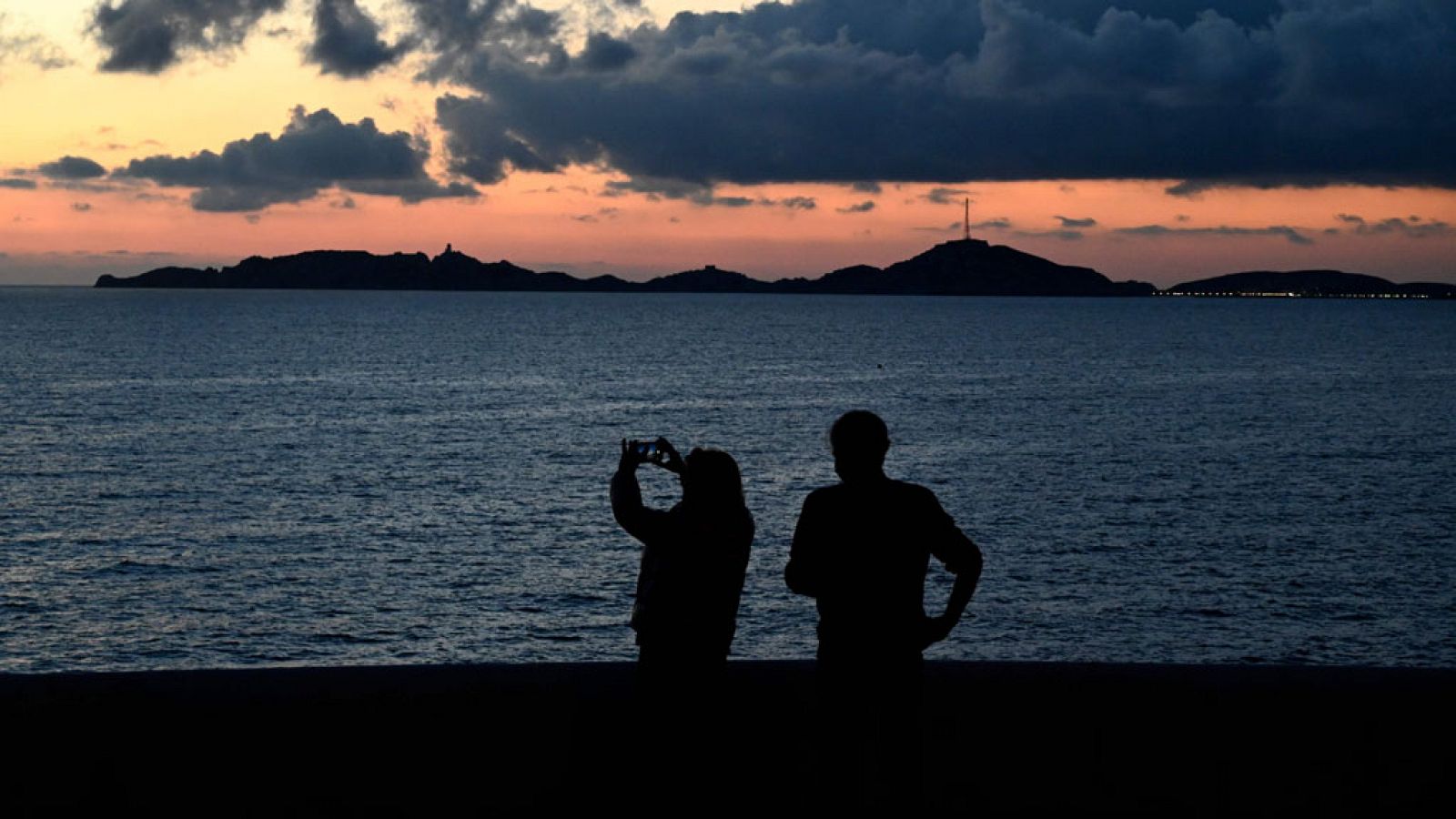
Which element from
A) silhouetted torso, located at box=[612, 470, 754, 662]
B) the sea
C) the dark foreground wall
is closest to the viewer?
the dark foreground wall

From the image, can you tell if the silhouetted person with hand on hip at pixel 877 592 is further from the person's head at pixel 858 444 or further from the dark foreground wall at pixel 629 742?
the dark foreground wall at pixel 629 742

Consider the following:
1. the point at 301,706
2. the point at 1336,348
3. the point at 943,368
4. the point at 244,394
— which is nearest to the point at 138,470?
the point at 244,394

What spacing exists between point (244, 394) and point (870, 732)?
270 ft

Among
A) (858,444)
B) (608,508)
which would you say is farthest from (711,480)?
(608,508)

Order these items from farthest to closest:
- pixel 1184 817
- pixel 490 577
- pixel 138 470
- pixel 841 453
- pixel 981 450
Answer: pixel 981 450 → pixel 138 470 → pixel 490 577 → pixel 1184 817 → pixel 841 453

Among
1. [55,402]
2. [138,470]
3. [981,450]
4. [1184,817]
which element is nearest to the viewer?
[1184,817]

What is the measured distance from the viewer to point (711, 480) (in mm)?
4980

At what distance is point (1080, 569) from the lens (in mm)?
35562

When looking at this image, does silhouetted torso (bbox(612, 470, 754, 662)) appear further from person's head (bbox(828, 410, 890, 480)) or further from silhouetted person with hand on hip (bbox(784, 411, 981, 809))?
person's head (bbox(828, 410, 890, 480))

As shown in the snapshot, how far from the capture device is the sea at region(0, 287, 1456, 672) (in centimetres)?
2977

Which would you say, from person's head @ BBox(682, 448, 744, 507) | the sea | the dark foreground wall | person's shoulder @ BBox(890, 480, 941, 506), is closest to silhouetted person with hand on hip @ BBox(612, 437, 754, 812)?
person's head @ BBox(682, 448, 744, 507)

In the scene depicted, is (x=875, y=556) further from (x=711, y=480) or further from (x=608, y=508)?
(x=608, y=508)

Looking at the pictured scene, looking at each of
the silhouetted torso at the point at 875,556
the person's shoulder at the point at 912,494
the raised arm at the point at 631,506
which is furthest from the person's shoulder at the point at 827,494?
the raised arm at the point at 631,506

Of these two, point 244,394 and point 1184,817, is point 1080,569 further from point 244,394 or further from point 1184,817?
point 244,394
